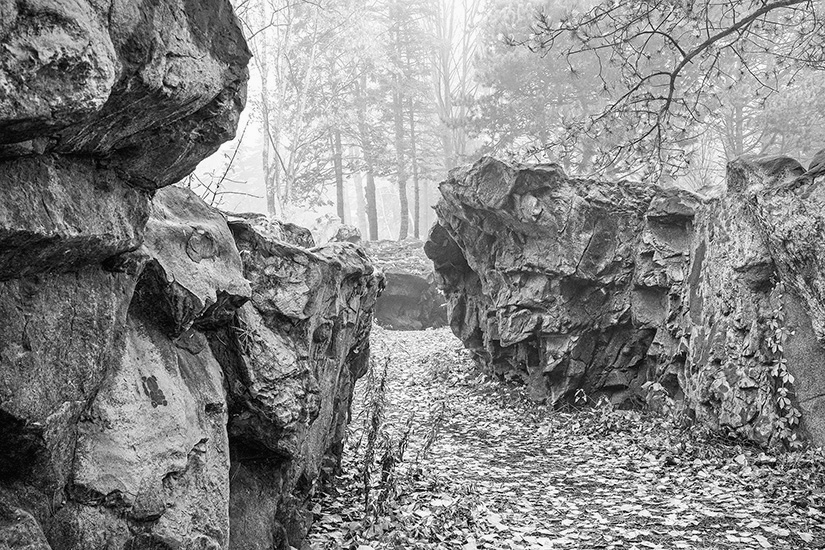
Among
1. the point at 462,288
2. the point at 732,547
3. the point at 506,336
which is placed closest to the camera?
the point at 732,547

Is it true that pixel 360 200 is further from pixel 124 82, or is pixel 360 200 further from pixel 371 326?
pixel 124 82

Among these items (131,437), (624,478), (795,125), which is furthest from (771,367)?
(795,125)

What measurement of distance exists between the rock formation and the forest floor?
6.06ft

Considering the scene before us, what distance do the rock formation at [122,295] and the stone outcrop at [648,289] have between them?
601 centimetres

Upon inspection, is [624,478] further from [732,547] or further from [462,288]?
[462,288]

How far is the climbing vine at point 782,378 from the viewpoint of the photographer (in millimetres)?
6590

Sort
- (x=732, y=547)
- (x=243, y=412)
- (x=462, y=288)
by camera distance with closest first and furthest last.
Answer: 1. (x=243, y=412)
2. (x=732, y=547)
3. (x=462, y=288)

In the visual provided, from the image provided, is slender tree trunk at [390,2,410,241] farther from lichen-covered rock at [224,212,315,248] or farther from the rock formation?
the rock formation

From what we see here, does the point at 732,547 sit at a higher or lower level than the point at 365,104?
lower

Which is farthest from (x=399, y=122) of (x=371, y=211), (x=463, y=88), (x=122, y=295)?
(x=122, y=295)

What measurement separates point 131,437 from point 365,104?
2686cm

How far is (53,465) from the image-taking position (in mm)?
2443

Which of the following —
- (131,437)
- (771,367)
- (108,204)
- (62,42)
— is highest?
Result: (62,42)

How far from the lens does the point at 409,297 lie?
22.7 m
